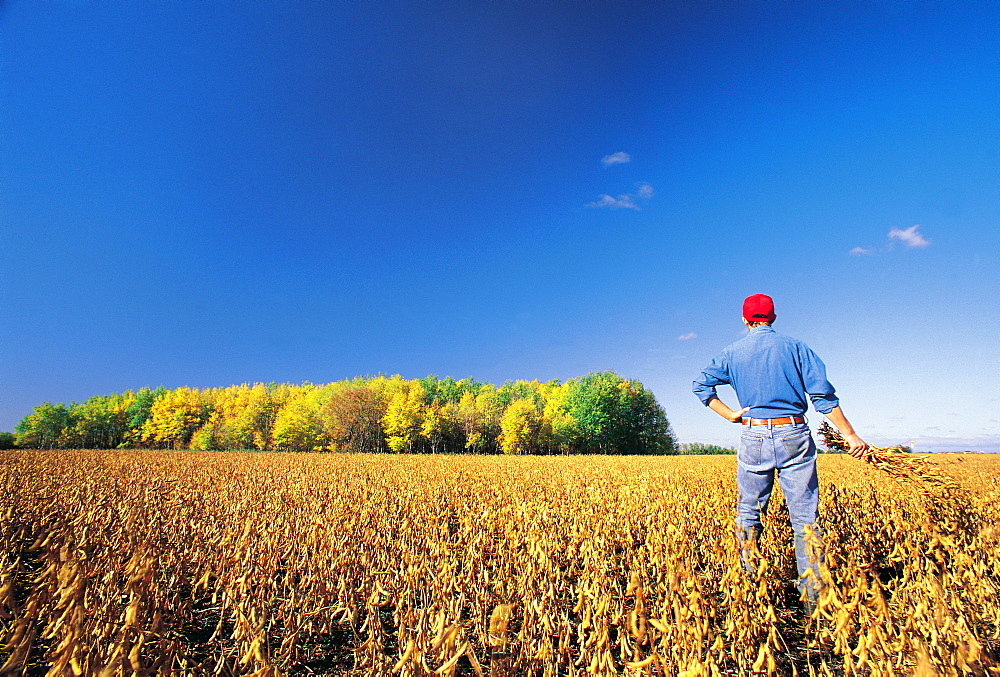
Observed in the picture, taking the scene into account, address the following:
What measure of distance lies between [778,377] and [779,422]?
1.20ft

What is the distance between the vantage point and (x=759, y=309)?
174 inches

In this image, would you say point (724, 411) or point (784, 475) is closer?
point (784, 475)

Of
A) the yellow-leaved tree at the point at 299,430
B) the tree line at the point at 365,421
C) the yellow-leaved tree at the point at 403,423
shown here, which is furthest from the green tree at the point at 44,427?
the yellow-leaved tree at the point at 403,423

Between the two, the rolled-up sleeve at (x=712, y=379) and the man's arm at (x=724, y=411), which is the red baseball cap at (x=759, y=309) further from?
the man's arm at (x=724, y=411)

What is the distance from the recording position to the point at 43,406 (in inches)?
2832

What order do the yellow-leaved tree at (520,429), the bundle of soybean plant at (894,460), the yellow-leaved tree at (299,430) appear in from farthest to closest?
the yellow-leaved tree at (520,429), the yellow-leaved tree at (299,430), the bundle of soybean plant at (894,460)

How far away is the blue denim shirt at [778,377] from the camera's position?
3998 millimetres

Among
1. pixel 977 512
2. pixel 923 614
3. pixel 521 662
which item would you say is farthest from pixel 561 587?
pixel 977 512

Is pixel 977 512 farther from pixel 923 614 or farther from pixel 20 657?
pixel 20 657

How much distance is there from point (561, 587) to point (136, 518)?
6.39m

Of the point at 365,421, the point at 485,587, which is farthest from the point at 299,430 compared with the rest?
the point at 485,587

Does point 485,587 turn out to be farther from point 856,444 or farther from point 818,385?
point 856,444

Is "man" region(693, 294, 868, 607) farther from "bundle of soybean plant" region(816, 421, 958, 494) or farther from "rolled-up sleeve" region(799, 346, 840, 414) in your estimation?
"bundle of soybean plant" region(816, 421, 958, 494)

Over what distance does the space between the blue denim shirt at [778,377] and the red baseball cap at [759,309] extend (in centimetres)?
13
